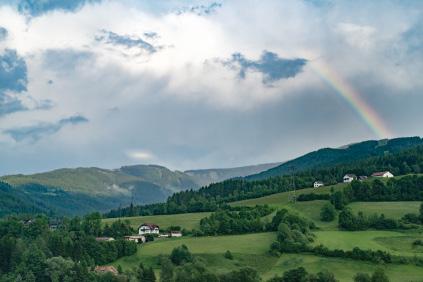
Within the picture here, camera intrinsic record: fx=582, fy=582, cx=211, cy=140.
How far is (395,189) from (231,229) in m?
54.5

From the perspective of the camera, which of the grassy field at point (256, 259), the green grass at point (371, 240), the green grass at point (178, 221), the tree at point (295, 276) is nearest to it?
the tree at point (295, 276)

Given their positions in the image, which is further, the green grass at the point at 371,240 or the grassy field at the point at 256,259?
the green grass at the point at 371,240

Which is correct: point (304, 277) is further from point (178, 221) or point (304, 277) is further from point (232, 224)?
point (178, 221)

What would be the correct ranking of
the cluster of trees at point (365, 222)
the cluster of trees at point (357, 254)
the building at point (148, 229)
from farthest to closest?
Answer: the building at point (148, 229) → the cluster of trees at point (365, 222) → the cluster of trees at point (357, 254)

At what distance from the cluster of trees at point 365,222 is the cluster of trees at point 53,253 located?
5353cm

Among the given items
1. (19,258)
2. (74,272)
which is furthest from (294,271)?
(19,258)

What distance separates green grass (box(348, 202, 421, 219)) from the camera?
153m

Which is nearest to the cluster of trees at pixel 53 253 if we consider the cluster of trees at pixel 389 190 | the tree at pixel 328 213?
the tree at pixel 328 213

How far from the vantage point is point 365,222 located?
481ft

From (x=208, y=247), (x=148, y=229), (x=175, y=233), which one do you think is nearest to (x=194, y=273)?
(x=208, y=247)

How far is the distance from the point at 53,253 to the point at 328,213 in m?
73.2

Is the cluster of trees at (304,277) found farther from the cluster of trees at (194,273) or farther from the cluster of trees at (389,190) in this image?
the cluster of trees at (389,190)

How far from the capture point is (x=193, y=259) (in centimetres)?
12338

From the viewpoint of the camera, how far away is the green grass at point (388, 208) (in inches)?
6038
